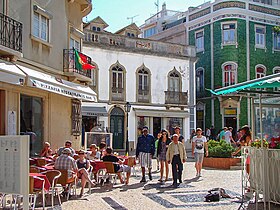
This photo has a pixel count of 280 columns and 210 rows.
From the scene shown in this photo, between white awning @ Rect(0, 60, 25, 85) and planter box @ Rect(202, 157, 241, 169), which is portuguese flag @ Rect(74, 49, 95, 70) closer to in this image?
white awning @ Rect(0, 60, 25, 85)

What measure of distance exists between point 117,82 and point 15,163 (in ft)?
76.2

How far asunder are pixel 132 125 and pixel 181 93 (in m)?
4.53

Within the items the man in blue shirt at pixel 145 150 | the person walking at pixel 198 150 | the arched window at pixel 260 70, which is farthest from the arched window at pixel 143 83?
the man in blue shirt at pixel 145 150

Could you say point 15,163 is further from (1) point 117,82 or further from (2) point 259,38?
(2) point 259,38

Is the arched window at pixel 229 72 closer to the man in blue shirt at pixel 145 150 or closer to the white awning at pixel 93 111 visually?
the white awning at pixel 93 111

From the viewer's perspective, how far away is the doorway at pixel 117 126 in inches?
1157

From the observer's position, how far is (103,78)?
1143 inches

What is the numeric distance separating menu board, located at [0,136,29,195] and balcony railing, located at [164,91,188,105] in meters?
24.7

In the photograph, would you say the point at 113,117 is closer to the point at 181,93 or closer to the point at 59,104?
the point at 181,93

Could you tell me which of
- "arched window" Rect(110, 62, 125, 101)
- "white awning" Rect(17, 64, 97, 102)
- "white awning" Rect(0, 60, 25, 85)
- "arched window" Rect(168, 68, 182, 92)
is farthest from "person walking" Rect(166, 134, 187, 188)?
"arched window" Rect(168, 68, 182, 92)

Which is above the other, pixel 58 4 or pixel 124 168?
pixel 58 4

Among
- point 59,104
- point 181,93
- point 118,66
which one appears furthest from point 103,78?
point 59,104

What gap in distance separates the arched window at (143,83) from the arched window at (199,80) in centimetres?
712

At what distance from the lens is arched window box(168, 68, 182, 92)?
103ft
